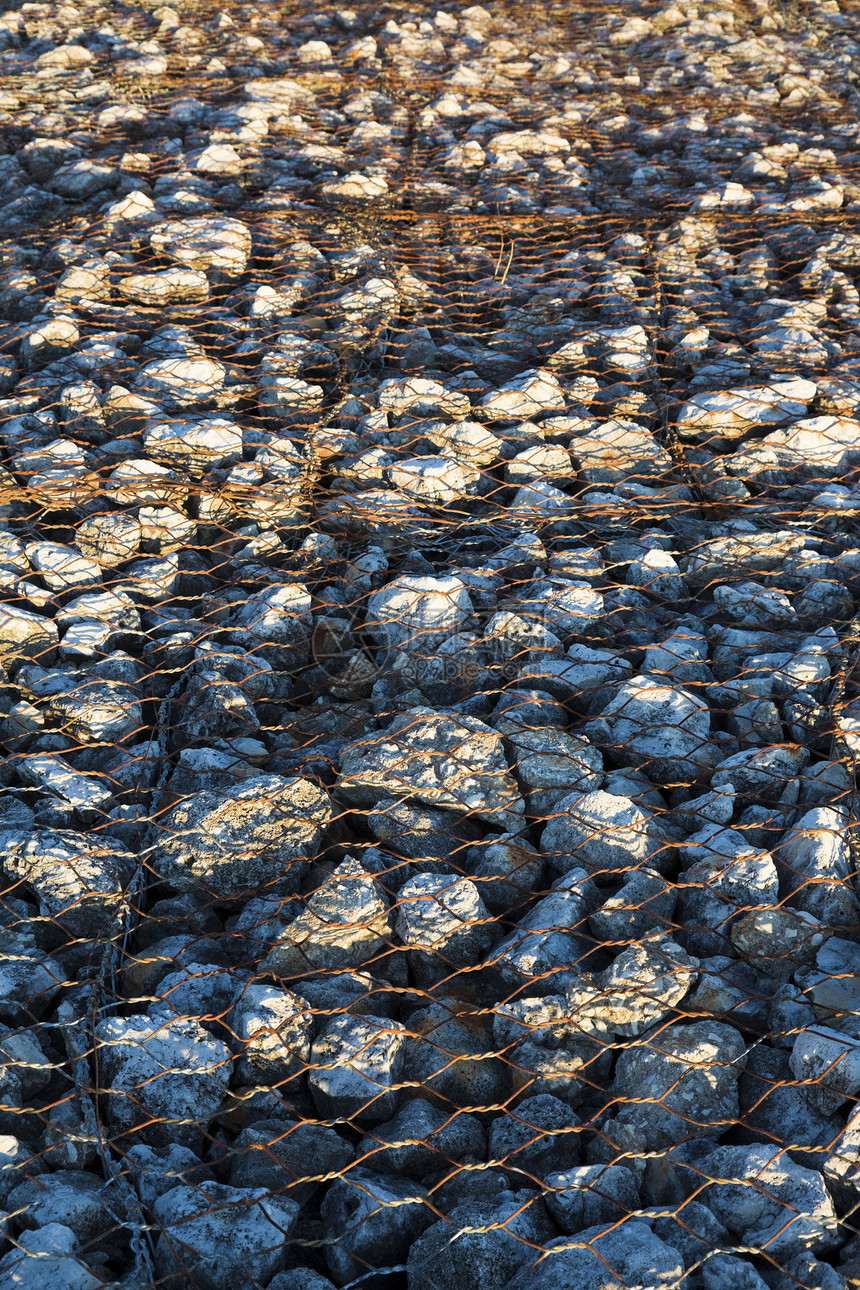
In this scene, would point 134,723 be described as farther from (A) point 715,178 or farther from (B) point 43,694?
(A) point 715,178

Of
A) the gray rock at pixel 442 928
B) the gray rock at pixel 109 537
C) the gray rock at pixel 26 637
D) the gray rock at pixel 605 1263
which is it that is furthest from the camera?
the gray rock at pixel 109 537

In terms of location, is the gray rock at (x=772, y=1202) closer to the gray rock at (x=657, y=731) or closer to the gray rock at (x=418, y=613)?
the gray rock at (x=657, y=731)

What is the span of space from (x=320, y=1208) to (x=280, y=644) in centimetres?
123

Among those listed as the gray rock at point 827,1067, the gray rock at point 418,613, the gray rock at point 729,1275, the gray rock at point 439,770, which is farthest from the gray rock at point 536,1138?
the gray rock at point 418,613

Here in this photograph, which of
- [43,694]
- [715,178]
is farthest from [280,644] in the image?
[715,178]

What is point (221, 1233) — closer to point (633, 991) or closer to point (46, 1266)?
point (46, 1266)

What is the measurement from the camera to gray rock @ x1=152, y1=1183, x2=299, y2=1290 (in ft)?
4.34

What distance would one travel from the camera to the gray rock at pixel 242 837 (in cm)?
186

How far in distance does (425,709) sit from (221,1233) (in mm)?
1082

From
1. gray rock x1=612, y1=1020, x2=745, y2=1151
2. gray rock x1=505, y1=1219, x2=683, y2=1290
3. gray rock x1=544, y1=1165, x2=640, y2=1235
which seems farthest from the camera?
gray rock x1=612, y1=1020, x2=745, y2=1151

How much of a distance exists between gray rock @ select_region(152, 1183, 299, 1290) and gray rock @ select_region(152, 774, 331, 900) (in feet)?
1.80

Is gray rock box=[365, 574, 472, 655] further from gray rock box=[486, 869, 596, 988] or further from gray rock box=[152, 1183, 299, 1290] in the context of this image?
gray rock box=[152, 1183, 299, 1290]

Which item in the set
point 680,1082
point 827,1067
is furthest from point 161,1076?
point 827,1067

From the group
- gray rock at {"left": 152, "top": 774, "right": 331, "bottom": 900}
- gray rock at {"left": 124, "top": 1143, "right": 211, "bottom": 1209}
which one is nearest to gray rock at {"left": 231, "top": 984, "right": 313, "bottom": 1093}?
gray rock at {"left": 124, "top": 1143, "right": 211, "bottom": 1209}
